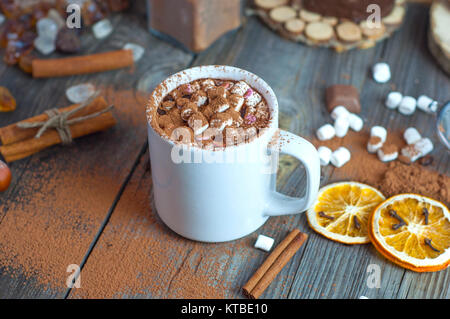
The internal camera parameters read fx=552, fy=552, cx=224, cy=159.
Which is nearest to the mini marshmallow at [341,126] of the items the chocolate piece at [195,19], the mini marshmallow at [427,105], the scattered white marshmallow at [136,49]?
the mini marshmallow at [427,105]

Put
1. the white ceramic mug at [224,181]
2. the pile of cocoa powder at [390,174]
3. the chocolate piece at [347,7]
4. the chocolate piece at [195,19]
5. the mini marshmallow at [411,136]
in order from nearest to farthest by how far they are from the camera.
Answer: the white ceramic mug at [224,181], the pile of cocoa powder at [390,174], the mini marshmallow at [411,136], the chocolate piece at [195,19], the chocolate piece at [347,7]

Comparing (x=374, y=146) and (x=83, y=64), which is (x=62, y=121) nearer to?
(x=83, y=64)

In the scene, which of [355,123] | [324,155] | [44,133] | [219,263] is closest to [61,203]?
[44,133]

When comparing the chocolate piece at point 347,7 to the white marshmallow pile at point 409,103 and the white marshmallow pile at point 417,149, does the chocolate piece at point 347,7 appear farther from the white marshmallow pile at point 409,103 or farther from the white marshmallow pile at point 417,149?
the white marshmallow pile at point 417,149

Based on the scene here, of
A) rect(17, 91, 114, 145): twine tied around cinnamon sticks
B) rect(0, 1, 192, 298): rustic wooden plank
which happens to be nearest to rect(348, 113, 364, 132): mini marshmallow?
rect(0, 1, 192, 298): rustic wooden plank

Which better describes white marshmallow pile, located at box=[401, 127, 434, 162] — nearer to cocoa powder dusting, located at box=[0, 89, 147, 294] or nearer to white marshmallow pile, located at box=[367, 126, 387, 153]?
white marshmallow pile, located at box=[367, 126, 387, 153]
